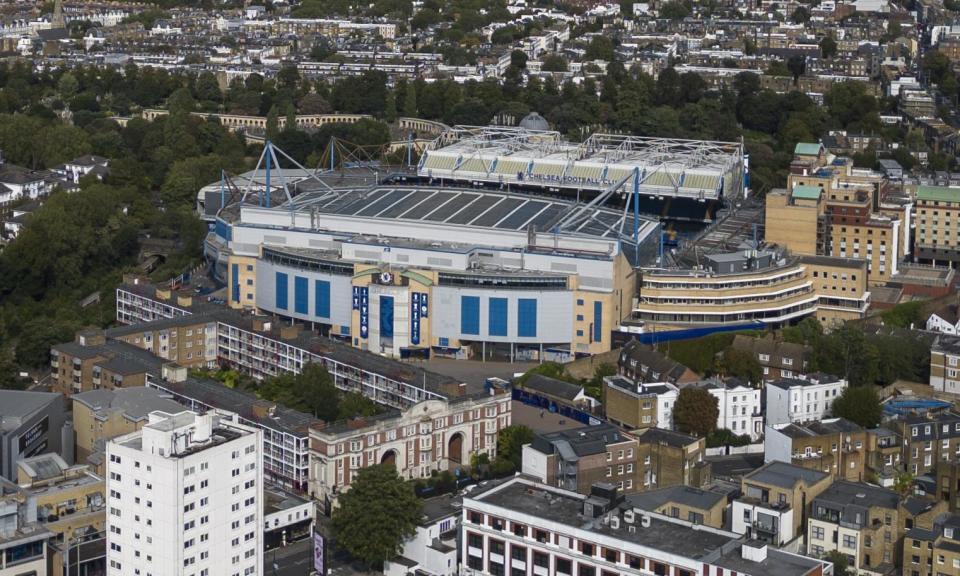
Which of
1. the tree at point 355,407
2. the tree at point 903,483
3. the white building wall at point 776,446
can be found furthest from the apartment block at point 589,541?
the tree at point 355,407

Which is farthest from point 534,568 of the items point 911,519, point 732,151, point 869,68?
point 869,68

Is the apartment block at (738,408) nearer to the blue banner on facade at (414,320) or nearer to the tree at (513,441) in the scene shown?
the tree at (513,441)

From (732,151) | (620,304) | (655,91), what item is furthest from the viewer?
(655,91)

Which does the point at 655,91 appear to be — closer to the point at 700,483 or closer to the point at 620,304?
the point at 620,304

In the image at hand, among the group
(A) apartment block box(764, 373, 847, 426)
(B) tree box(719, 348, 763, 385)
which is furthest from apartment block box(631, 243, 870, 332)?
(A) apartment block box(764, 373, 847, 426)

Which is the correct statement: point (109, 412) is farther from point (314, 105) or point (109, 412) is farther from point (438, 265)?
point (314, 105)

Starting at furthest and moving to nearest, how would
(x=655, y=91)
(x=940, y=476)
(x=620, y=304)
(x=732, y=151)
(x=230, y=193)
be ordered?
(x=655, y=91)
(x=732, y=151)
(x=230, y=193)
(x=620, y=304)
(x=940, y=476)
